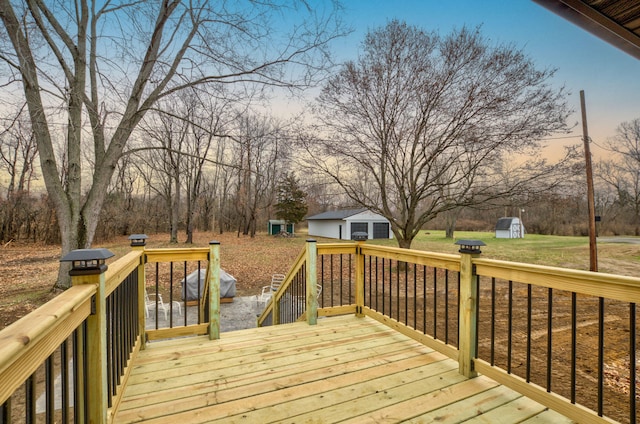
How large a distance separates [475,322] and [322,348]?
1335 mm

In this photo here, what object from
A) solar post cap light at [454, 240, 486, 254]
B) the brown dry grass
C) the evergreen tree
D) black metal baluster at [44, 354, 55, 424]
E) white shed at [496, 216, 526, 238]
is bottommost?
the brown dry grass

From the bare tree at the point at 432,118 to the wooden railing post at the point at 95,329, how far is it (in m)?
8.01

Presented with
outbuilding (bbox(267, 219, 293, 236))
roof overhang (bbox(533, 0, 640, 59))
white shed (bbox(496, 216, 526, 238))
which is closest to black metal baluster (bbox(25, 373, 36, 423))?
roof overhang (bbox(533, 0, 640, 59))

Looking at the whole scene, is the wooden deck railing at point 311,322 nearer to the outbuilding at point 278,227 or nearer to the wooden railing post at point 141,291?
the wooden railing post at point 141,291

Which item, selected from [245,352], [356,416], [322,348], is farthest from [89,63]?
[356,416]

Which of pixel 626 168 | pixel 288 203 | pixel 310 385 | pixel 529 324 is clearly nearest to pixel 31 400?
pixel 310 385

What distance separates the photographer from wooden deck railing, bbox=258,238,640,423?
164 cm

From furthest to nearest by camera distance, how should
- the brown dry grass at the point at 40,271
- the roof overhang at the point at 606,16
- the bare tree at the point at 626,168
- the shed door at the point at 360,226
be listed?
the shed door at the point at 360,226
the bare tree at the point at 626,168
the brown dry grass at the point at 40,271
the roof overhang at the point at 606,16

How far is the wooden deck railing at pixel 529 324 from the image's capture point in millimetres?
1637

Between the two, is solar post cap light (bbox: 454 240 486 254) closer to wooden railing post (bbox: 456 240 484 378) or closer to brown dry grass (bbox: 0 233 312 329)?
wooden railing post (bbox: 456 240 484 378)

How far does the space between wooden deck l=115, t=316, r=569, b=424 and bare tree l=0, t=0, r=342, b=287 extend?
4.70 metres

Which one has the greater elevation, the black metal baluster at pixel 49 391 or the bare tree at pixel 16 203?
the bare tree at pixel 16 203

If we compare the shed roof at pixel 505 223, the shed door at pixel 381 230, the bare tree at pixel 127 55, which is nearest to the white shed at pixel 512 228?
the shed roof at pixel 505 223

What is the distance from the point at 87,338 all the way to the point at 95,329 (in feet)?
0.15
